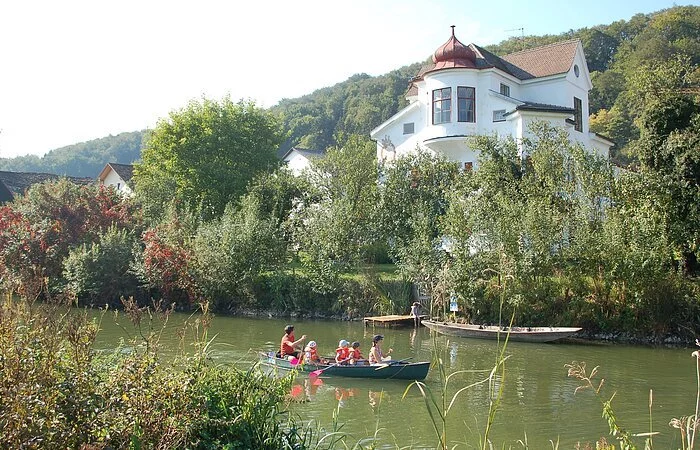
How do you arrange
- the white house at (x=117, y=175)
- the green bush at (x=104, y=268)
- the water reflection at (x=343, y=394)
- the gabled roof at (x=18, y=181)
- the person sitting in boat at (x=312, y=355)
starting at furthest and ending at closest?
1. the white house at (x=117, y=175)
2. the gabled roof at (x=18, y=181)
3. the green bush at (x=104, y=268)
4. the person sitting in boat at (x=312, y=355)
5. the water reflection at (x=343, y=394)

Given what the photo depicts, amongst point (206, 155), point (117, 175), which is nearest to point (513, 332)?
point (206, 155)

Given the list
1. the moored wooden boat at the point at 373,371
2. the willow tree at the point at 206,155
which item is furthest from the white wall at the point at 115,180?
the moored wooden boat at the point at 373,371

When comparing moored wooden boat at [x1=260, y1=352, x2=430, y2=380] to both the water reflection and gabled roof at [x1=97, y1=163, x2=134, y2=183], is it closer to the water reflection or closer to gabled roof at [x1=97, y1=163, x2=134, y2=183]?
the water reflection

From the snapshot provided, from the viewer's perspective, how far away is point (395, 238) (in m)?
31.7

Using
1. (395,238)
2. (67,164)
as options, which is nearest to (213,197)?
(395,238)

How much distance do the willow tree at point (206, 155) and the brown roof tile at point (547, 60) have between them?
18.4 m

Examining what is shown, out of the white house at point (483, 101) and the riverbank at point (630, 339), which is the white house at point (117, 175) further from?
the riverbank at point (630, 339)

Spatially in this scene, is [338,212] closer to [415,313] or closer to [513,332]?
[415,313]

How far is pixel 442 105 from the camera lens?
3488 centimetres

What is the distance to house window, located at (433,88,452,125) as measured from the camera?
3466 cm

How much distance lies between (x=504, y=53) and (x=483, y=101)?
44.2 m

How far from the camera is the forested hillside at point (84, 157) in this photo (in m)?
116

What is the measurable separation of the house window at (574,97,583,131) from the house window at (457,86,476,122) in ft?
20.8

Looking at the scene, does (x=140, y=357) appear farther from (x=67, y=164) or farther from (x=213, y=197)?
(x=67, y=164)
